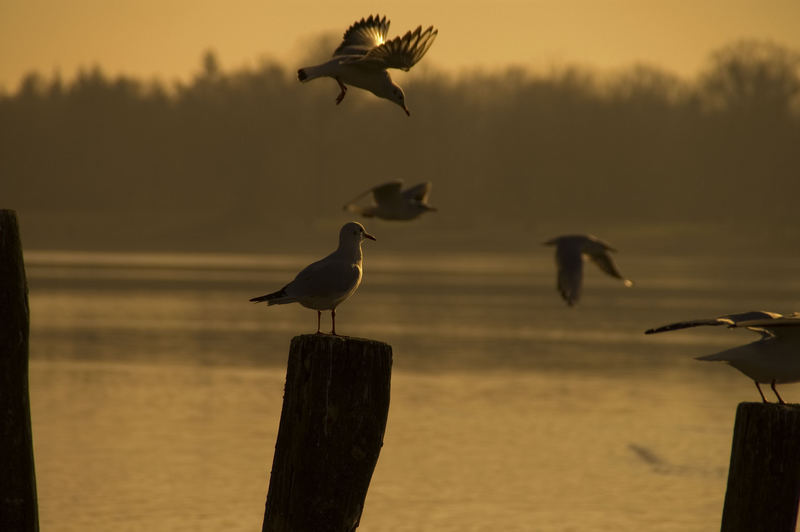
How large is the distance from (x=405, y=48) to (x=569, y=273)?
623 cm

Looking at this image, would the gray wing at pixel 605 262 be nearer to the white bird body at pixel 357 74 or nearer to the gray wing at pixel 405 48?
the white bird body at pixel 357 74

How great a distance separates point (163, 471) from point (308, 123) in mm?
97667

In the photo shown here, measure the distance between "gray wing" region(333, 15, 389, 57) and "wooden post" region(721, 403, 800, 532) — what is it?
5.07 metres

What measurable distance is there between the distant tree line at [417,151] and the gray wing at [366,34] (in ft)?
270

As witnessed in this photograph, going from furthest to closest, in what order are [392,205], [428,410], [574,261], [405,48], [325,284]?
[428,410] < [574,261] < [392,205] < [405,48] < [325,284]

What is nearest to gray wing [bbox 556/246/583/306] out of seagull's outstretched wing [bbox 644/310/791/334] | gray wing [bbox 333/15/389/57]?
gray wing [bbox 333/15/389/57]

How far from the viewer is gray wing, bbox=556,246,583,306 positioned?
15.5 metres

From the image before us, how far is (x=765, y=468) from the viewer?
6570mm

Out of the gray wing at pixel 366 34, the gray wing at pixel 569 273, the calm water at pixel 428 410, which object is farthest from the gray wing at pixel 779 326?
the gray wing at pixel 569 273

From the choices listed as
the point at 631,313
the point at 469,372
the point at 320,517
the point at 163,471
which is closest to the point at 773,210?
the point at 631,313

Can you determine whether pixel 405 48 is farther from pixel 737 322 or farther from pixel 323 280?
pixel 737 322

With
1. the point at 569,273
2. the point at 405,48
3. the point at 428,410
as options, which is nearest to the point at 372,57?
the point at 405,48

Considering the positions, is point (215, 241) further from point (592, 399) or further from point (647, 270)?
point (592, 399)

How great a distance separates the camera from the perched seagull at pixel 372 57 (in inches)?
386
